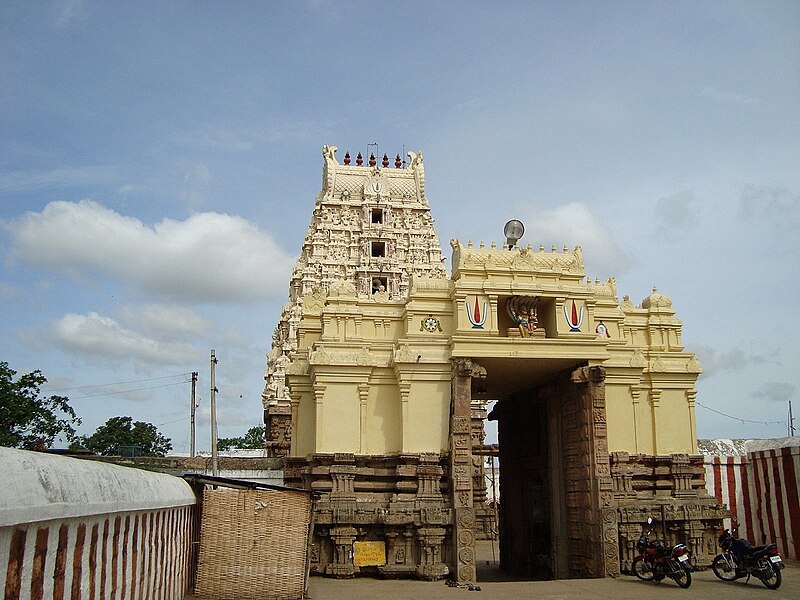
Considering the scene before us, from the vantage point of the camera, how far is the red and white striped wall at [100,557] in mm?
5570

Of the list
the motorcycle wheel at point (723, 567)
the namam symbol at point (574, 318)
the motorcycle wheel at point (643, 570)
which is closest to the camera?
the motorcycle wheel at point (723, 567)

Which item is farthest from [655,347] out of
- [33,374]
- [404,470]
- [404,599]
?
[33,374]

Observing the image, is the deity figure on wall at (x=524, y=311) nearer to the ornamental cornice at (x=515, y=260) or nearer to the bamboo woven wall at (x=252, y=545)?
the ornamental cornice at (x=515, y=260)

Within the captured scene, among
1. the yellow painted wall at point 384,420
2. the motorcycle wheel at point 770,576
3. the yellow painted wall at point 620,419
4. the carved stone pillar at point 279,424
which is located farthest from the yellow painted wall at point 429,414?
the carved stone pillar at point 279,424

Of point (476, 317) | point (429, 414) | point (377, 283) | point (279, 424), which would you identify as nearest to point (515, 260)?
point (476, 317)

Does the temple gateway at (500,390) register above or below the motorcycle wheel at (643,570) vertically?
above

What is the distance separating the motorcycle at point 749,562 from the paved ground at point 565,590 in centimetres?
24

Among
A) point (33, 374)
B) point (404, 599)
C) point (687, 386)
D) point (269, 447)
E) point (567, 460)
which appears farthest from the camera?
point (269, 447)

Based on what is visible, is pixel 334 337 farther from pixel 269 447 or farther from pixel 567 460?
pixel 269 447

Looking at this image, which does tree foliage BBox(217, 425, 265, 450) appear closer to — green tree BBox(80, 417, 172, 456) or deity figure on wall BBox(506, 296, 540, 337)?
green tree BBox(80, 417, 172, 456)

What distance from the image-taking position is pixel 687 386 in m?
23.2

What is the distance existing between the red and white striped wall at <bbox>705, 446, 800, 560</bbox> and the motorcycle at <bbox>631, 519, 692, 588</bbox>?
251 inches

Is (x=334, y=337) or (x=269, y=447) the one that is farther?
(x=269, y=447)

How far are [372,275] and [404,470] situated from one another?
2755cm
